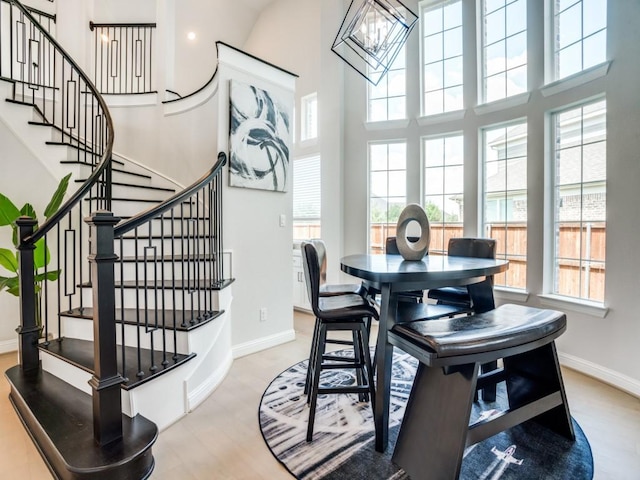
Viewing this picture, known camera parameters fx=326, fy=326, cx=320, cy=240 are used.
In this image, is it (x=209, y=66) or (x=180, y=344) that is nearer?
(x=180, y=344)

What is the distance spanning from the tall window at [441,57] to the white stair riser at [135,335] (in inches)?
140

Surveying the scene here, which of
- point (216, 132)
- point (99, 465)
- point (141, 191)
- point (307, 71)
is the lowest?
point (99, 465)

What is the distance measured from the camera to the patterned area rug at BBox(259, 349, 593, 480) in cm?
154

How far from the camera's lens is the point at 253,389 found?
238 cm

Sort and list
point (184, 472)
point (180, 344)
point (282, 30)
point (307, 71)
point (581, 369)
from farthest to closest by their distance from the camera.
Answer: point (282, 30) < point (307, 71) < point (581, 369) < point (180, 344) < point (184, 472)

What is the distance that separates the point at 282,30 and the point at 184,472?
5.67 metres

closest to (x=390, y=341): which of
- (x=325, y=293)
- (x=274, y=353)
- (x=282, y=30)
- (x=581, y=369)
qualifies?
(x=325, y=293)

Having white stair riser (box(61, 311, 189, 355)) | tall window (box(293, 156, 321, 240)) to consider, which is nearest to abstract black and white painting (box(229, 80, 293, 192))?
tall window (box(293, 156, 321, 240))

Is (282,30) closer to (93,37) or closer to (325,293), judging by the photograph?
(93,37)

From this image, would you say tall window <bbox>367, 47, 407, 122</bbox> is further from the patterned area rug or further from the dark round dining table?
the patterned area rug

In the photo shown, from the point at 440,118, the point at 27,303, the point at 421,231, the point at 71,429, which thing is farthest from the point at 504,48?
the point at 27,303

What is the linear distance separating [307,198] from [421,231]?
9.56ft

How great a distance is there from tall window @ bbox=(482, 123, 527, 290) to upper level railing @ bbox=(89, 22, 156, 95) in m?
4.35

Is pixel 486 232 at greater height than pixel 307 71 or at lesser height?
lesser
